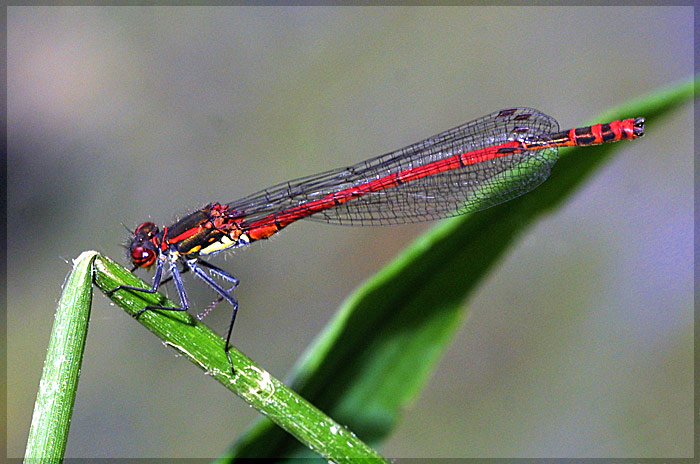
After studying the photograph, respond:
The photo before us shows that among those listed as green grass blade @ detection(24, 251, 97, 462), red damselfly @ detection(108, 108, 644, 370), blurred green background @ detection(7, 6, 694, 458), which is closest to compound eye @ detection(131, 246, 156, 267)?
red damselfly @ detection(108, 108, 644, 370)

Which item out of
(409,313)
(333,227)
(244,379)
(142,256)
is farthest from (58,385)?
(333,227)

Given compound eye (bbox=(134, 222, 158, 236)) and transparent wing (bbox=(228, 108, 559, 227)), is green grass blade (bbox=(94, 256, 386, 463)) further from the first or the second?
transparent wing (bbox=(228, 108, 559, 227))

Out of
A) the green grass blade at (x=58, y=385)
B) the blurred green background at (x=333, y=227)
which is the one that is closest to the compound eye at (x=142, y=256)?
the green grass blade at (x=58, y=385)

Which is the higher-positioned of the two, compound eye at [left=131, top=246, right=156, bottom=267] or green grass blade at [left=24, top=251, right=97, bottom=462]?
compound eye at [left=131, top=246, right=156, bottom=267]

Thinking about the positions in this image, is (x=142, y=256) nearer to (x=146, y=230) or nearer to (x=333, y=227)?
(x=146, y=230)

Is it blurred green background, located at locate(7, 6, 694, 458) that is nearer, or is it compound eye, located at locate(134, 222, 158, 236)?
compound eye, located at locate(134, 222, 158, 236)

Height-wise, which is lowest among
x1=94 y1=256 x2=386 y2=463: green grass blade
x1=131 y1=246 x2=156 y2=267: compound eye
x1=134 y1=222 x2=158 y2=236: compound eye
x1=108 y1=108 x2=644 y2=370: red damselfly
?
x1=94 y1=256 x2=386 y2=463: green grass blade

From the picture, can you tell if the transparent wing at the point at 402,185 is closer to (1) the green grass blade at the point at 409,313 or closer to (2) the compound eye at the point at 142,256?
(2) the compound eye at the point at 142,256
